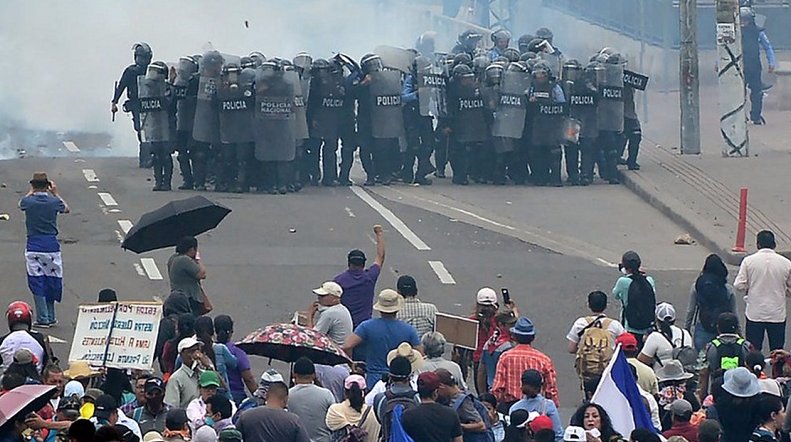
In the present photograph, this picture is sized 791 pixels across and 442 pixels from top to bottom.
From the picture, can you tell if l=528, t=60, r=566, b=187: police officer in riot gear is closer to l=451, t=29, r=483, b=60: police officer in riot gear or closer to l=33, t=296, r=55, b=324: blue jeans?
l=451, t=29, r=483, b=60: police officer in riot gear

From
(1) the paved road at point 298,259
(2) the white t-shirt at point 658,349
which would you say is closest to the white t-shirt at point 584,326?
(2) the white t-shirt at point 658,349

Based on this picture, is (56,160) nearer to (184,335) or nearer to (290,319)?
(290,319)

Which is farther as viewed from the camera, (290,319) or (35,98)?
(35,98)

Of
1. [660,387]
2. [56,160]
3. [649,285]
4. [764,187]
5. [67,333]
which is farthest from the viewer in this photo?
[56,160]

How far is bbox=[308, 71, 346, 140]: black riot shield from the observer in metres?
22.9

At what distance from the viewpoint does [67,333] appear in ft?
52.2

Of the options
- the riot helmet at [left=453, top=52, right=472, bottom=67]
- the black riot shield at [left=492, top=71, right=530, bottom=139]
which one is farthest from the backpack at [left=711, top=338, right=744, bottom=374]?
the riot helmet at [left=453, top=52, right=472, bottom=67]

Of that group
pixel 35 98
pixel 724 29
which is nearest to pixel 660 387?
pixel 724 29

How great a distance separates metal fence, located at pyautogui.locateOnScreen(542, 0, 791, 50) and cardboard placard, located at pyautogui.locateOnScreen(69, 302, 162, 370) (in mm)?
25485

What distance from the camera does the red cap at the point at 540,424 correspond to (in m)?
10.1

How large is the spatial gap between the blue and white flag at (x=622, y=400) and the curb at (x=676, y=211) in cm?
879

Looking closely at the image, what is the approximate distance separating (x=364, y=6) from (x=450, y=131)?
79.5 feet

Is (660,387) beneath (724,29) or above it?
beneath

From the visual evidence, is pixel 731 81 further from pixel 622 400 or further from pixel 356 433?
pixel 356 433
